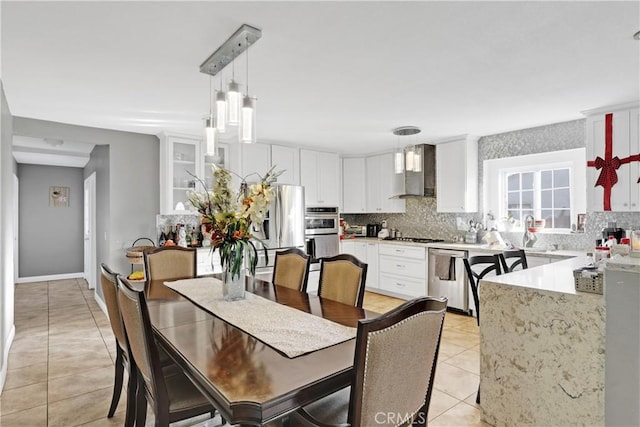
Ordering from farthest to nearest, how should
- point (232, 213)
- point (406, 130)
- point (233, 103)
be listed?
point (406, 130) → point (232, 213) → point (233, 103)

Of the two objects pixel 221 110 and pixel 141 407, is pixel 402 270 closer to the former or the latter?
pixel 221 110

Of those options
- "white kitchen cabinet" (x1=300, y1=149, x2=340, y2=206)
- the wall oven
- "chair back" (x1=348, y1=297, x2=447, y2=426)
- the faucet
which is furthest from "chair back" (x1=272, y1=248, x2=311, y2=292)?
the faucet

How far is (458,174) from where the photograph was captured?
4820 millimetres

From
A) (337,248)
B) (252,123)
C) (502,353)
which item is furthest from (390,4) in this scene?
(337,248)

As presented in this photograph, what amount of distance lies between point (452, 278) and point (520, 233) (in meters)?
1.06

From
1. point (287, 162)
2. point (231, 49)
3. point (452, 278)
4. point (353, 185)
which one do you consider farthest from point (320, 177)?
point (231, 49)

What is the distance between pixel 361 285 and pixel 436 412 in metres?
0.99

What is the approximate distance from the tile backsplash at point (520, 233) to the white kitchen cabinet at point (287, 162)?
1959 mm

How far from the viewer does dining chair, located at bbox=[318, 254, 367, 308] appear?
2277 mm

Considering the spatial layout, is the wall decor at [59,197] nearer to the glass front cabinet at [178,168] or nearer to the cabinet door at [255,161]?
the glass front cabinet at [178,168]

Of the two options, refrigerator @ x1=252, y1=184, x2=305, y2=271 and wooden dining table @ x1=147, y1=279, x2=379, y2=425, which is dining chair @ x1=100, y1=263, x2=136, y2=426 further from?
refrigerator @ x1=252, y1=184, x2=305, y2=271

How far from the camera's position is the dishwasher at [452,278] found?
441 cm

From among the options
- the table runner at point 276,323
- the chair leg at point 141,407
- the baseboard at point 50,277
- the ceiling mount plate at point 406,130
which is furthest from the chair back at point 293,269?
the baseboard at point 50,277

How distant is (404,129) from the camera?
14.0 feet
